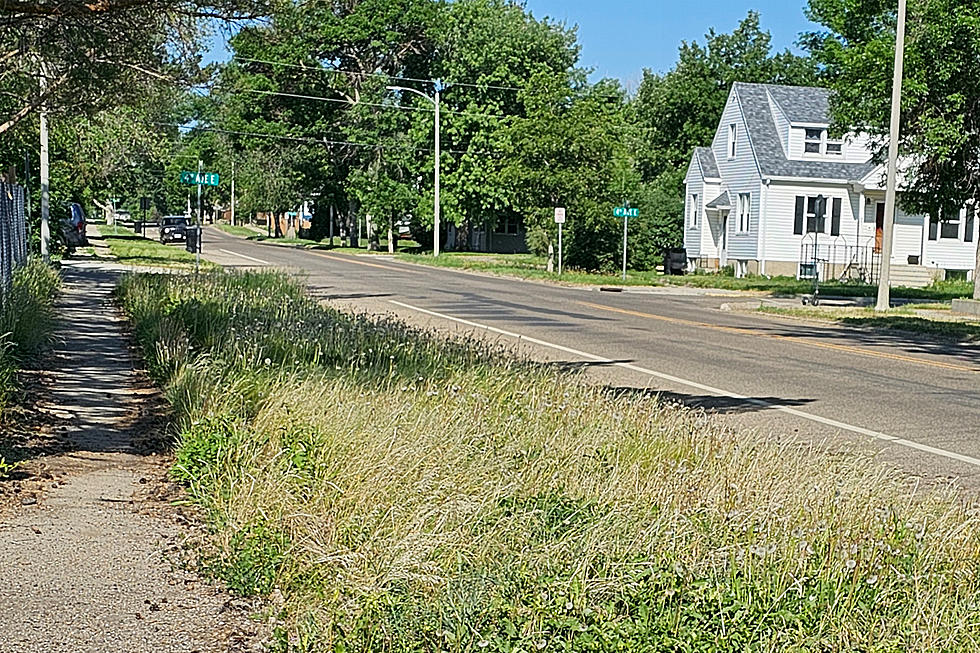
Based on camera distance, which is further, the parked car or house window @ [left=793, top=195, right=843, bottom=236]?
the parked car

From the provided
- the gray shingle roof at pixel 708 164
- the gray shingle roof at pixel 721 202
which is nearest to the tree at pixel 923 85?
the gray shingle roof at pixel 721 202

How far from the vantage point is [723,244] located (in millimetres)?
53500

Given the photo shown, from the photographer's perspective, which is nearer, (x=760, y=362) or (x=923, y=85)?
(x=760, y=362)

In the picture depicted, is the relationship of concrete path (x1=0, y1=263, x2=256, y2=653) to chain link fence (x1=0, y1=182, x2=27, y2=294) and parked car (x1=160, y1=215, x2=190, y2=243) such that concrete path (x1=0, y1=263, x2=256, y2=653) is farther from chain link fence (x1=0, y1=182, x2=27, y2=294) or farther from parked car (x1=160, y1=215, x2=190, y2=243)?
parked car (x1=160, y1=215, x2=190, y2=243)

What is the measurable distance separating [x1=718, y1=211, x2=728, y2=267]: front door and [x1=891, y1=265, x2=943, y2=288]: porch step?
784 centimetres

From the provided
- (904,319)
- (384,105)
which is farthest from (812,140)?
(904,319)

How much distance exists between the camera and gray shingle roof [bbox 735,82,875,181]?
161 ft

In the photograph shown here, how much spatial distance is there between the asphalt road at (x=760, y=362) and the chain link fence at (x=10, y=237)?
6.59 m

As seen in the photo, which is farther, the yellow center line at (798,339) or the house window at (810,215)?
the house window at (810,215)

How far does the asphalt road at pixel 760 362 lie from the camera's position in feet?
35.3

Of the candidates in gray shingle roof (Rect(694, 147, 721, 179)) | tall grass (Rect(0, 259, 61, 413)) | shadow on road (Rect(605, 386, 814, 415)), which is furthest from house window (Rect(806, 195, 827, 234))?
shadow on road (Rect(605, 386, 814, 415))

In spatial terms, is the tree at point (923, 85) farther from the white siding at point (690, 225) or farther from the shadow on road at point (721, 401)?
the white siding at point (690, 225)

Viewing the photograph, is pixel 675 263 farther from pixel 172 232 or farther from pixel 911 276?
pixel 172 232

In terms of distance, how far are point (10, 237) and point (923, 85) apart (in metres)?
19.7
